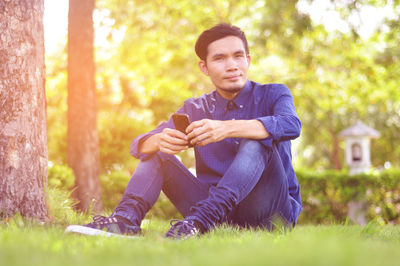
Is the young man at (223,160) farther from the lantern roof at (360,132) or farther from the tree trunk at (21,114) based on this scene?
the lantern roof at (360,132)

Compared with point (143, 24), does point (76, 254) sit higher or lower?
lower

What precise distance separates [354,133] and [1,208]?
10.0 meters

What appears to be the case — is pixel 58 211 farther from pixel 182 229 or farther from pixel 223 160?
pixel 182 229

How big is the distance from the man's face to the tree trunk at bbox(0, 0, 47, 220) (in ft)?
4.98

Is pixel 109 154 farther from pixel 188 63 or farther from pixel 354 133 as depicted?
pixel 354 133

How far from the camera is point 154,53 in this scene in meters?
12.2

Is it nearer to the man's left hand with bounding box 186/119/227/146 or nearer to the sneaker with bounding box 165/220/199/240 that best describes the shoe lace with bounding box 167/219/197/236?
the sneaker with bounding box 165/220/199/240

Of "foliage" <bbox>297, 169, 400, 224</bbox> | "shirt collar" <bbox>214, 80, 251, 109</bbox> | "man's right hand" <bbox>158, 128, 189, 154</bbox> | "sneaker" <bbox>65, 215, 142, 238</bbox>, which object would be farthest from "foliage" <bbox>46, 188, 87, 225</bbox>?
"foliage" <bbox>297, 169, 400, 224</bbox>

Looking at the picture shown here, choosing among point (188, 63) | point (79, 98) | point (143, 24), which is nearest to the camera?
point (79, 98)

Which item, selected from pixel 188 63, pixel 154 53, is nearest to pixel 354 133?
pixel 188 63

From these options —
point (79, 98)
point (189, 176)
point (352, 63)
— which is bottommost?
point (189, 176)

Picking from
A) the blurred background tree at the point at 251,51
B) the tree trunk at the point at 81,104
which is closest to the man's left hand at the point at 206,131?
the tree trunk at the point at 81,104

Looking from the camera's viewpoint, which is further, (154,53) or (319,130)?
(319,130)

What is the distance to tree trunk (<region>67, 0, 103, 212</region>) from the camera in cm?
601
